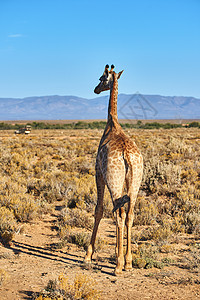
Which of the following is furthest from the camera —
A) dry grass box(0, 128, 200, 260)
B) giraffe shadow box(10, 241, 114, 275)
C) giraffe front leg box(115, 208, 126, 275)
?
dry grass box(0, 128, 200, 260)

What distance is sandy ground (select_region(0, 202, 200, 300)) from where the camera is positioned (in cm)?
434

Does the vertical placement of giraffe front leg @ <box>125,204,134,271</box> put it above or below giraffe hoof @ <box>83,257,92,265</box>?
above

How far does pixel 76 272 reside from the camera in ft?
16.4

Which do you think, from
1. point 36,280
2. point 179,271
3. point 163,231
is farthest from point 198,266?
point 36,280

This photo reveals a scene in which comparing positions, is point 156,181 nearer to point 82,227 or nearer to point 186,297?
point 82,227

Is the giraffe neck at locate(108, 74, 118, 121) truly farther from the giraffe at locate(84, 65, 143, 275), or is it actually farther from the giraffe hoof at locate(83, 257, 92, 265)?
the giraffe hoof at locate(83, 257, 92, 265)

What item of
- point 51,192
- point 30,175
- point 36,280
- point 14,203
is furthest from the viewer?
point 30,175

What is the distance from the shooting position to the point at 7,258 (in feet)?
18.6

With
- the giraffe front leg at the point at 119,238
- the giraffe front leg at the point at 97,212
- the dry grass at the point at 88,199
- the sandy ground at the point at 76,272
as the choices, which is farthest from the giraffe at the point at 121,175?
the dry grass at the point at 88,199

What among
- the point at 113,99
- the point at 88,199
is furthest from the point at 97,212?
the point at 88,199

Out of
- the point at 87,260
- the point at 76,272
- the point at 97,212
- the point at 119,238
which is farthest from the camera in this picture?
the point at 97,212

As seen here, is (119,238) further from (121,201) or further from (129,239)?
(121,201)

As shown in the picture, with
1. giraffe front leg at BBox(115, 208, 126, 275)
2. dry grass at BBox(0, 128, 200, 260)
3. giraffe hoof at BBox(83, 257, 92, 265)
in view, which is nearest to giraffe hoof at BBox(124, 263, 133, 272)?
giraffe front leg at BBox(115, 208, 126, 275)

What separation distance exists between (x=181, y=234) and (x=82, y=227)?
7.45 feet
